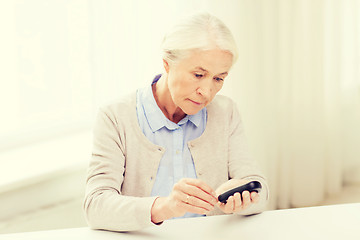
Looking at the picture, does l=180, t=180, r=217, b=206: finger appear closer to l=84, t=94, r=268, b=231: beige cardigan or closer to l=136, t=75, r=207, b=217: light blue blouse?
l=84, t=94, r=268, b=231: beige cardigan

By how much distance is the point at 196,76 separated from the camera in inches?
53.1

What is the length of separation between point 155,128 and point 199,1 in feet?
4.44

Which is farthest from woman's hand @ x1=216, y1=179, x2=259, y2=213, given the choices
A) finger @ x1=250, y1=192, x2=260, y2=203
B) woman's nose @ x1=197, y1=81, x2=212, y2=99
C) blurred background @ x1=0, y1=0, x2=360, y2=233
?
blurred background @ x1=0, y1=0, x2=360, y2=233

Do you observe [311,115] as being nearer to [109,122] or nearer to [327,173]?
[327,173]

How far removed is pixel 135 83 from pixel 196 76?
1221 mm

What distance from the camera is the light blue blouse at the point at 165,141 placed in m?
1.48

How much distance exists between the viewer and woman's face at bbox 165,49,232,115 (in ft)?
4.29

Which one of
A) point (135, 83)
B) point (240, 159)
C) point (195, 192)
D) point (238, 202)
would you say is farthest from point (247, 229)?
point (135, 83)

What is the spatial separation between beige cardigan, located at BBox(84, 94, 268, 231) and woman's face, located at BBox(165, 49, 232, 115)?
0.17m

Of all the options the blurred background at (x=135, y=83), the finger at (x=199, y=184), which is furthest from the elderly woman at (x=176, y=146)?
the blurred background at (x=135, y=83)

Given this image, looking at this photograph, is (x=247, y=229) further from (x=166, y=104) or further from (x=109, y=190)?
(x=166, y=104)

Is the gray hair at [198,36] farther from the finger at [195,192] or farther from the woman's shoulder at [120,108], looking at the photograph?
the finger at [195,192]

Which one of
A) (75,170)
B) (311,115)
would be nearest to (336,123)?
(311,115)

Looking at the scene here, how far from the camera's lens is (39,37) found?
7.89 feet
